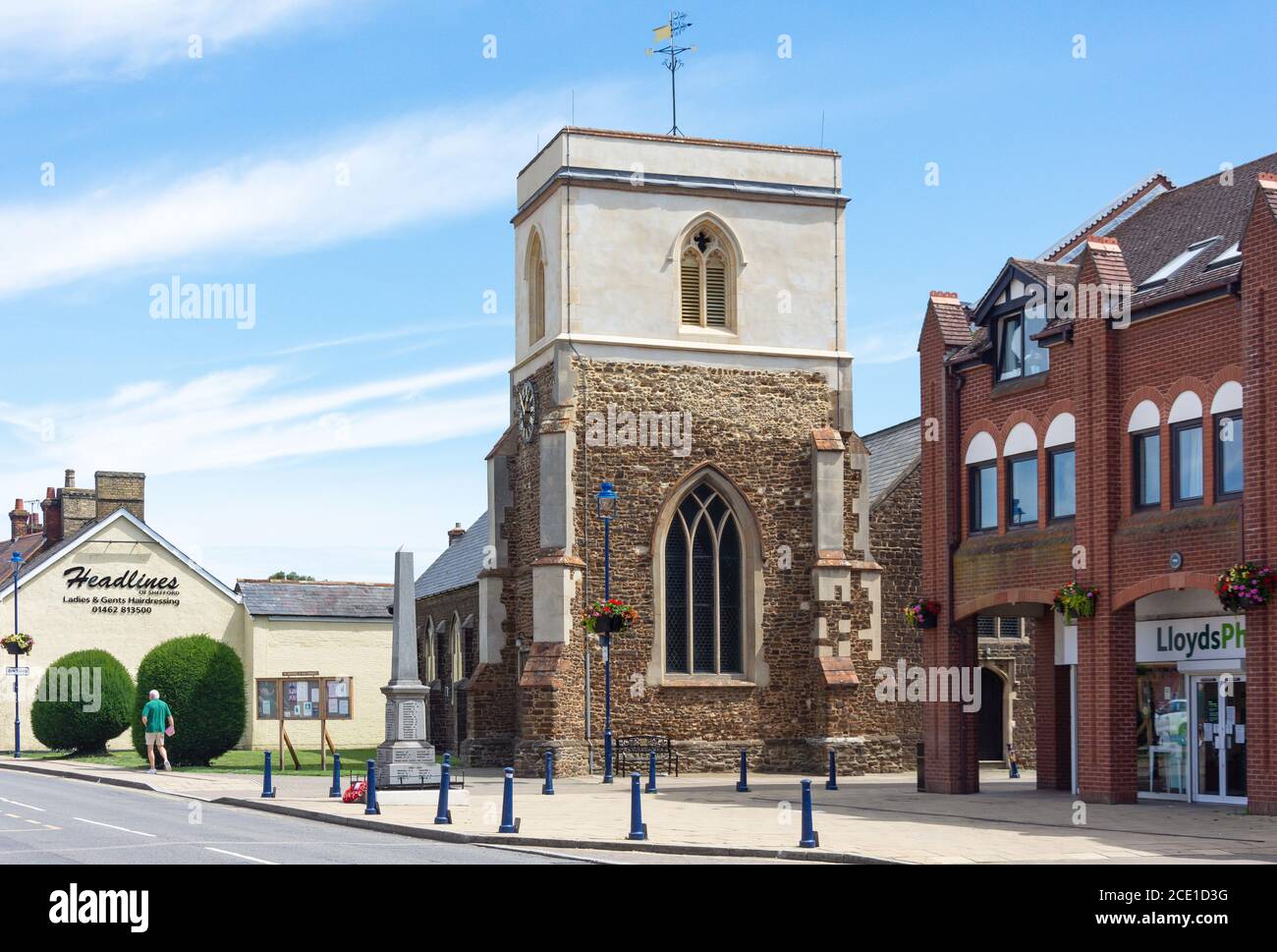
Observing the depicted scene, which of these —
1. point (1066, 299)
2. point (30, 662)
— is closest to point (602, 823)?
point (1066, 299)

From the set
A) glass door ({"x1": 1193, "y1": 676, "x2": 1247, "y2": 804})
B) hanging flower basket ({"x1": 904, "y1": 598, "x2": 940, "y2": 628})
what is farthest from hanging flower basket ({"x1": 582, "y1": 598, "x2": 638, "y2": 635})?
glass door ({"x1": 1193, "y1": 676, "x2": 1247, "y2": 804})

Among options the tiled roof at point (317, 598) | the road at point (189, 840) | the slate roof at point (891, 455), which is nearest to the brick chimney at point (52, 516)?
the tiled roof at point (317, 598)

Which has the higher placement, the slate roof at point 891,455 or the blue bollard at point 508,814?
the slate roof at point 891,455

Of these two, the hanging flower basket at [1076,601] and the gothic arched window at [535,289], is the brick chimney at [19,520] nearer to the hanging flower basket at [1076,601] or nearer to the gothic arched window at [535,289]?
the gothic arched window at [535,289]

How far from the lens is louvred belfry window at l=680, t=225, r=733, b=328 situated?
39.9m

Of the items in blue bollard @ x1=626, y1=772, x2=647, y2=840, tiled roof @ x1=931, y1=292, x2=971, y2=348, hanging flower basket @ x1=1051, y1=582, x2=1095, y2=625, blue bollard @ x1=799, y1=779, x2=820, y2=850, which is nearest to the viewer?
blue bollard @ x1=799, y1=779, x2=820, y2=850

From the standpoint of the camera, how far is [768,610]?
39219mm

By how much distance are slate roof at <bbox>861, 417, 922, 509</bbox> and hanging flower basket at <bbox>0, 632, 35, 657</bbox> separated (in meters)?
25.7

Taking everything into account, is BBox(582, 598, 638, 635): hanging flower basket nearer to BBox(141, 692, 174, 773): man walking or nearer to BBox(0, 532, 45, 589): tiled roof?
BBox(141, 692, 174, 773): man walking

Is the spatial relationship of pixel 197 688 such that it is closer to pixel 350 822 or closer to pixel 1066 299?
pixel 350 822

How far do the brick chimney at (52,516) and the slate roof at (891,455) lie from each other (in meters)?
31.7

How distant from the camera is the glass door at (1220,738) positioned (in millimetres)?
25984

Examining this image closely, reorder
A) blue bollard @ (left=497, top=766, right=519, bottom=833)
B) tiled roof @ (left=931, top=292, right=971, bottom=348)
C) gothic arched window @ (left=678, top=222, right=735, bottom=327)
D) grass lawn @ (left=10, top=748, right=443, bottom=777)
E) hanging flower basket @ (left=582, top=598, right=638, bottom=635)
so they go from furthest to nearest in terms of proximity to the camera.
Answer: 1. grass lawn @ (left=10, top=748, right=443, bottom=777)
2. gothic arched window @ (left=678, top=222, right=735, bottom=327)
3. hanging flower basket @ (left=582, top=598, right=638, bottom=635)
4. tiled roof @ (left=931, top=292, right=971, bottom=348)
5. blue bollard @ (left=497, top=766, right=519, bottom=833)
